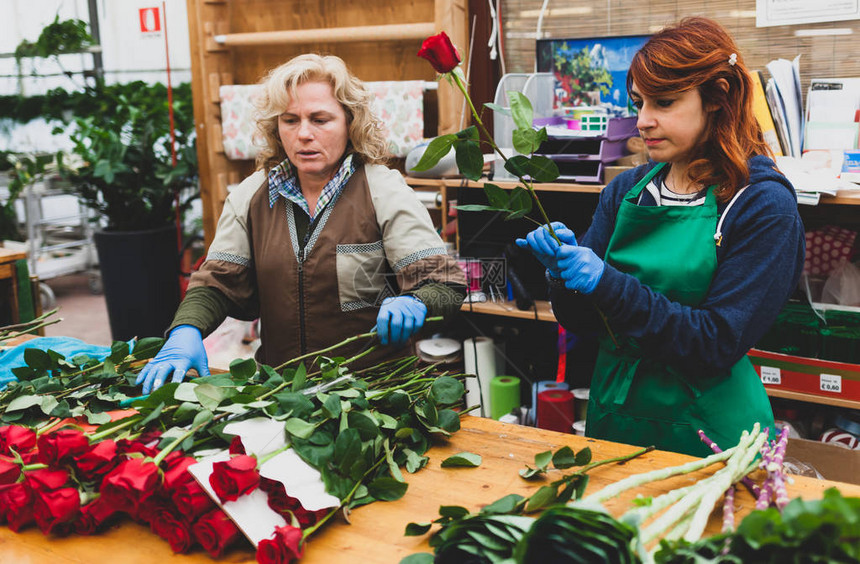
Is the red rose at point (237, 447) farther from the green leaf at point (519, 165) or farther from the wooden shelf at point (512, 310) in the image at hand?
the wooden shelf at point (512, 310)

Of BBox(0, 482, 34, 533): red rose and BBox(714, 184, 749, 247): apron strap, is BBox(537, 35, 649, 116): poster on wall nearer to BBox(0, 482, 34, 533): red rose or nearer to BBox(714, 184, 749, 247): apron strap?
BBox(714, 184, 749, 247): apron strap

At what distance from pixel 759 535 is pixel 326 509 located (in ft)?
1.87

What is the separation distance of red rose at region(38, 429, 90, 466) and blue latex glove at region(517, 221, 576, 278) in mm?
794

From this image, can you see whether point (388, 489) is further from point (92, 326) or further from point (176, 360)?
point (92, 326)

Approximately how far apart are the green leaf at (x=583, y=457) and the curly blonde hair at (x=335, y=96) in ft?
3.22

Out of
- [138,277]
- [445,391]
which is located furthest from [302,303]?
[138,277]

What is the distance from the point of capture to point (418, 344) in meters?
2.96

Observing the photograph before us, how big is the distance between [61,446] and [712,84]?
1.26 metres

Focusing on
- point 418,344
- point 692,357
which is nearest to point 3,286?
point 418,344

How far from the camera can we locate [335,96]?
1788 mm

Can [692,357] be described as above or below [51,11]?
below

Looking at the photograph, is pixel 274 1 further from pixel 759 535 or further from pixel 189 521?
pixel 759 535

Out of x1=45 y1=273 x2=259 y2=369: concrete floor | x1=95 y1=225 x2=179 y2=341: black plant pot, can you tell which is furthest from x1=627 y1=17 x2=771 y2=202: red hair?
x1=95 y1=225 x2=179 y2=341: black plant pot

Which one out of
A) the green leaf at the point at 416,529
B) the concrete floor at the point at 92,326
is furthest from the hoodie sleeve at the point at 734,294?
the concrete floor at the point at 92,326
